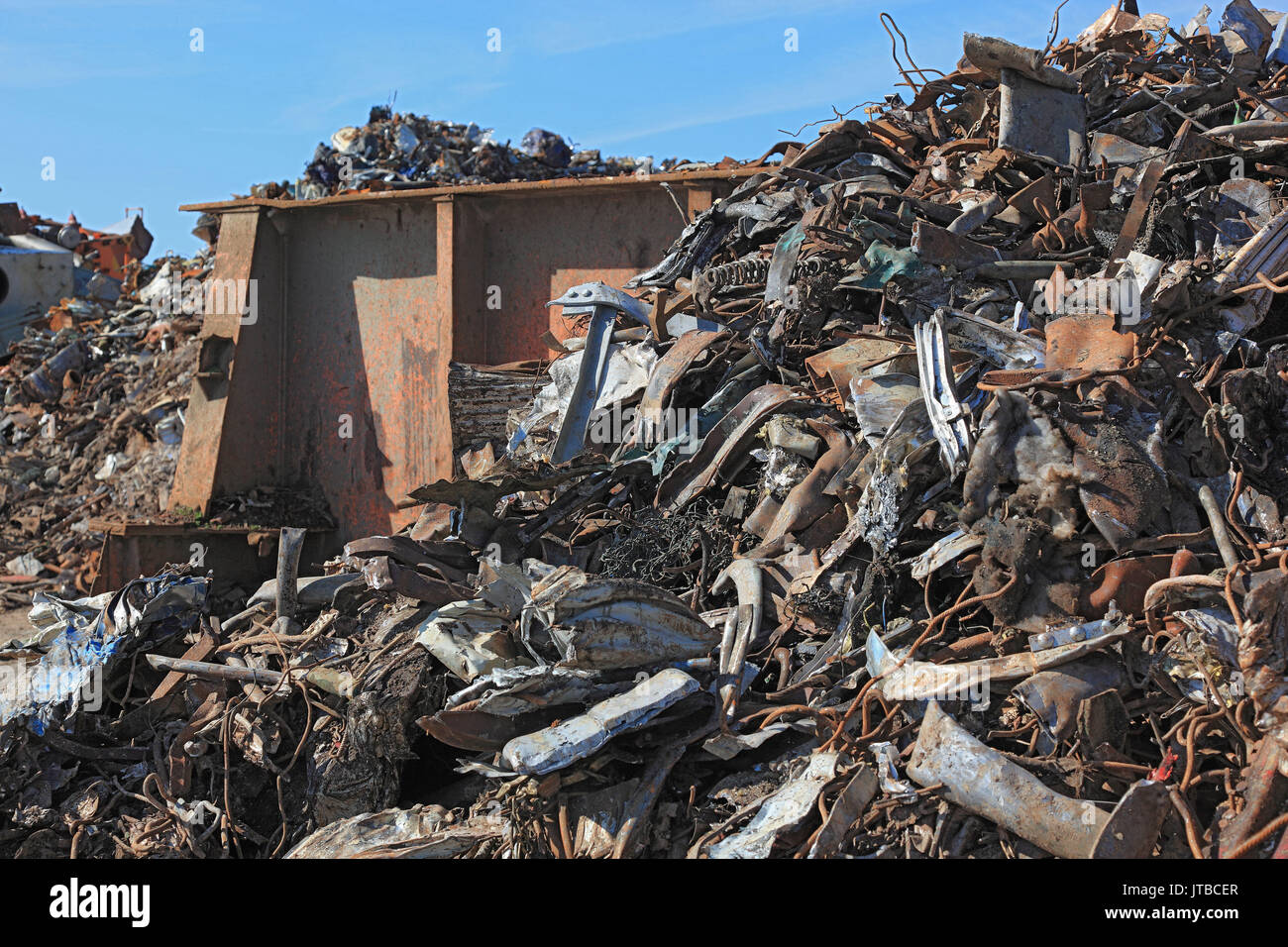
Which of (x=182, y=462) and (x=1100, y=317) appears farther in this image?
(x=182, y=462)

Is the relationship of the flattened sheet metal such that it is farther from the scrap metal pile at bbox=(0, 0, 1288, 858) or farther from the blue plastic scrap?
the blue plastic scrap

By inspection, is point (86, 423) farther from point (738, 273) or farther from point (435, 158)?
point (738, 273)

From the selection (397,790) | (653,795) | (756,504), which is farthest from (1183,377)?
(397,790)

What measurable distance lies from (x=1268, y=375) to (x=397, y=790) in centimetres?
373

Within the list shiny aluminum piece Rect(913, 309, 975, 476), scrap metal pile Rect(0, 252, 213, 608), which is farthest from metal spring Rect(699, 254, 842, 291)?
scrap metal pile Rect(0, 252, 213, 608)

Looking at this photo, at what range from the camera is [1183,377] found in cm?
400

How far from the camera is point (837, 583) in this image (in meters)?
3.90

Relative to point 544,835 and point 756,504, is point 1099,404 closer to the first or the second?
point 756,504

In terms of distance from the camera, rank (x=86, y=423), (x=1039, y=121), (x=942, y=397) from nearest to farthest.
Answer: (x=942, y=397), (x=1039, y=121), (x=86, y=423)

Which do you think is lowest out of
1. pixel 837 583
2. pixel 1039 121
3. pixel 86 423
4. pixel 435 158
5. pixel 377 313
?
pixel 837 583

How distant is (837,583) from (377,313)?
12.7ft

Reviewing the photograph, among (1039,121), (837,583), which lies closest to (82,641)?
(837,583)

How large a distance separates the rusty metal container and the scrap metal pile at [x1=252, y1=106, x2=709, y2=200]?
5.40 feet

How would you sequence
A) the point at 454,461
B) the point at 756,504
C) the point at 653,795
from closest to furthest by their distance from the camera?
the point at 653,795, the point at 756,504, the point at 454,461
